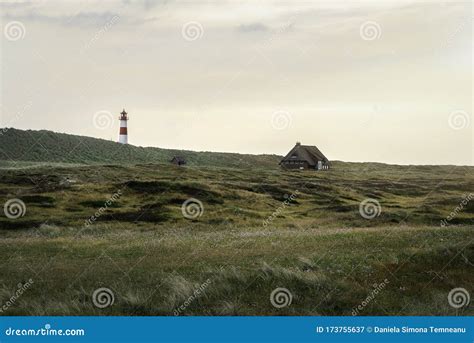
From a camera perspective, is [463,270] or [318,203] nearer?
[463,270]

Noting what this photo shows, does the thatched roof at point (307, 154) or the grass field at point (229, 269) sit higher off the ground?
the thatched roof at point (307, 154)

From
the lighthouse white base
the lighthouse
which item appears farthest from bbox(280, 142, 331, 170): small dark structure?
the lighthouse white base

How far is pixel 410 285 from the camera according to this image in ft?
60.0

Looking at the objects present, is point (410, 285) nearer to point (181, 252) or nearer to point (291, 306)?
point (291, 306)

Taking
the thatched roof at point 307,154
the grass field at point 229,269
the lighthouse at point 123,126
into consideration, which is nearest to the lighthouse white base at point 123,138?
the lighthouse at point 123,126

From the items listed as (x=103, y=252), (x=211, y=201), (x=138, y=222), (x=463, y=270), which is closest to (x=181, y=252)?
(x=103, y=252)

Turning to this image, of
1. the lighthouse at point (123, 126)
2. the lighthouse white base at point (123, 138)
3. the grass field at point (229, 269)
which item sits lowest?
the grass field at point (229, 269)

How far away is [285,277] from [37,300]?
757 centimetres

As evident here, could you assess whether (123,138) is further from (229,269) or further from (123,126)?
(229,269)

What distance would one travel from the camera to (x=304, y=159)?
13862cm

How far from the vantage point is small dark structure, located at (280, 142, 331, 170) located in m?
139

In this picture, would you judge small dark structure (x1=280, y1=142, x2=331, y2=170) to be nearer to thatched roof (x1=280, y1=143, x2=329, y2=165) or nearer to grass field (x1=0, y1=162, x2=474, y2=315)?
thatched roof (x1=280, y1=143, x2=329, y2=165)

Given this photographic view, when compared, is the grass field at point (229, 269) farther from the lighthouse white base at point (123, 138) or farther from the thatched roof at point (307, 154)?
the lighthouse white base at point (123, 138)

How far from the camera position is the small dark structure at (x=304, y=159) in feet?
455
